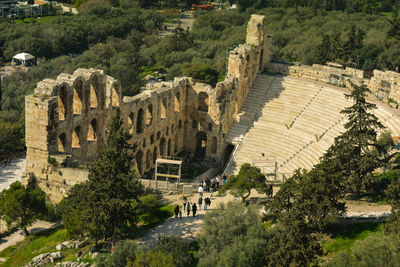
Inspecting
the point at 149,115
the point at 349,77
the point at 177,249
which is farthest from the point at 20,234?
the point at 349,77

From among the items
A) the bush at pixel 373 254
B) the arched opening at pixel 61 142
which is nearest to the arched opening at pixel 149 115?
the arched opening at pixel 61 142

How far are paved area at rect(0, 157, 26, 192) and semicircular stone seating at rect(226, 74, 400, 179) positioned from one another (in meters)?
17.5

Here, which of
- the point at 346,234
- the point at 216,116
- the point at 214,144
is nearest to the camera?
the point at 346,234

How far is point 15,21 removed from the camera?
107000mm

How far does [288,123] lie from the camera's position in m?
50.9

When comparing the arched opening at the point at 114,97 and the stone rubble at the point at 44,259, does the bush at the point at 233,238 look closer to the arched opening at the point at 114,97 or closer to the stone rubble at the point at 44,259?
the stone rubble at the point at 44,259

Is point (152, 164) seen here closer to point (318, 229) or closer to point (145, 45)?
point (318, 229)

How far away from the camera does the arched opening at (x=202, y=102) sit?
177ft

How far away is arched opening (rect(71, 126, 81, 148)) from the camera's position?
40500 millimetres

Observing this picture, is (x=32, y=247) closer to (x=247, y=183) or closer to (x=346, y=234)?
(x=247, y=183)

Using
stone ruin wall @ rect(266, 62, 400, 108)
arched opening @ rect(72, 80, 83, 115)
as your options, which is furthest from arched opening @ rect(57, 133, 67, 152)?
stone ruin wall @ rect(266, 62, 400, 108)

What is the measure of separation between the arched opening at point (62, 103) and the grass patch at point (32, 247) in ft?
25.1

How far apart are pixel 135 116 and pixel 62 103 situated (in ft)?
Answer: 25.8

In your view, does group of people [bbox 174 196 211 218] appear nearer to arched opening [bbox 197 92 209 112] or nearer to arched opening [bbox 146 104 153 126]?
arched opening [bbox 146 104 153 126]
